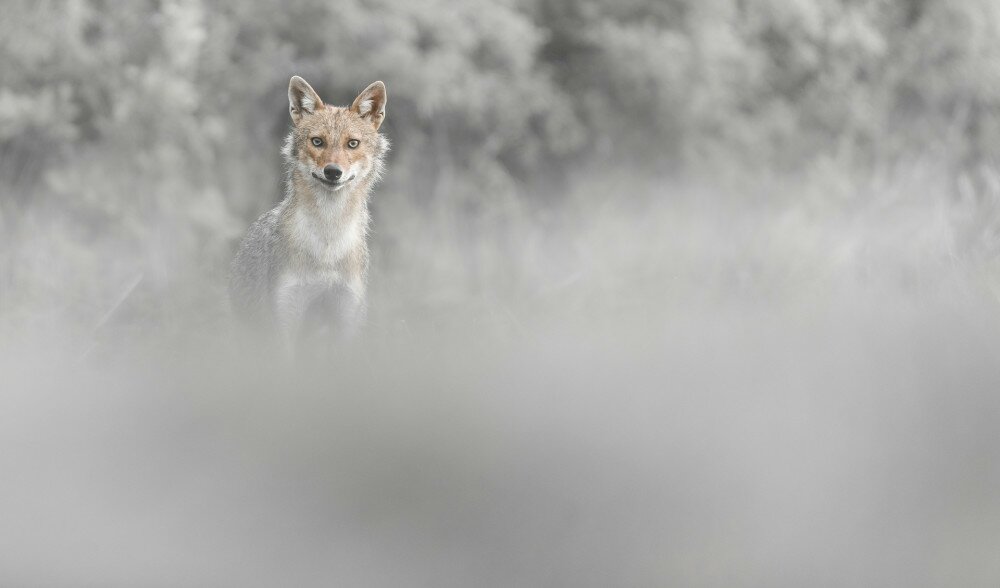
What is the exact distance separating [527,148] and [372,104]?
5257mm

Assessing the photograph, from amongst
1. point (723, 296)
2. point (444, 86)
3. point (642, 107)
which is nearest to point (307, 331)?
point (723, 296)

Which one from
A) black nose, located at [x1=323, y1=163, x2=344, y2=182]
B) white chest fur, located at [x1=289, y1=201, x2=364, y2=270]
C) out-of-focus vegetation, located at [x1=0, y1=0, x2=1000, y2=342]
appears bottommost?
black nose, located at [x1=323, y1=163, x2=344, y2=182]

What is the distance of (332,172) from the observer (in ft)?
16.7

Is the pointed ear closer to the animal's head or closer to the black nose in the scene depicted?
the animal's head

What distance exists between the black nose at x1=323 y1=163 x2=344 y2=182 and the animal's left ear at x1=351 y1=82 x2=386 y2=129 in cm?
31

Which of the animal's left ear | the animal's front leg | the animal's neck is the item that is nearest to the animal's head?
the animal's left ear

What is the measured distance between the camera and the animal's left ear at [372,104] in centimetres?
523

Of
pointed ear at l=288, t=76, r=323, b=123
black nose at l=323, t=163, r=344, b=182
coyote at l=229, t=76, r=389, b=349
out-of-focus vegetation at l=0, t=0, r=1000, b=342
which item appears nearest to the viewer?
black nose at l=323, t=163, r=344, b=182

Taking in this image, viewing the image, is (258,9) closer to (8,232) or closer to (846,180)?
(8,232)

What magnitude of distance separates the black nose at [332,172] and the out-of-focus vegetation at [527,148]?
156cm

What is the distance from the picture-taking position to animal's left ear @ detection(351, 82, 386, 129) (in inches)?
206

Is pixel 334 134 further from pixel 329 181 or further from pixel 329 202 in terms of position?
pixel 329 202

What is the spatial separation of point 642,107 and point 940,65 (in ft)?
9.04

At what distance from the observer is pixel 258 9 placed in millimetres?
9328
